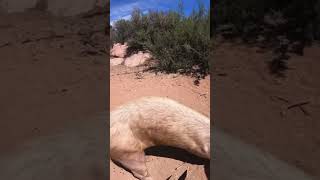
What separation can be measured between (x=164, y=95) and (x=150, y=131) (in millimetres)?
2813

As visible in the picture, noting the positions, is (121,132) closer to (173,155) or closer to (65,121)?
(173,155)

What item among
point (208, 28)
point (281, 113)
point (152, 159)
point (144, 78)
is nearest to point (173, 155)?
point (152, 159)

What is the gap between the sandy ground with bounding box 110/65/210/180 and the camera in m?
2.80

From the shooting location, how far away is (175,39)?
22.0 ft

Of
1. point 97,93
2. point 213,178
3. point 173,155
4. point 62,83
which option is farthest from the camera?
point 62,83

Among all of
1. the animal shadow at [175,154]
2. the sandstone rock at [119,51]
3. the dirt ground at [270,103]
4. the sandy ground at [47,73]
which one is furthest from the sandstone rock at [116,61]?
the animal shadow at [175,154]

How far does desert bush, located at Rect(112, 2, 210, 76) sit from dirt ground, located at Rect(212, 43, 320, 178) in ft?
1.06

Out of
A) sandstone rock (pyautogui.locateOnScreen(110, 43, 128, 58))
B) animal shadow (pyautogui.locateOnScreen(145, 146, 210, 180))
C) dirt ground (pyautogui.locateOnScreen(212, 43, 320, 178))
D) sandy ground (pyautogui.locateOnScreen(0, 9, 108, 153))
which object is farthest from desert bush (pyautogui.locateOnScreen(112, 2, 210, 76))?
animal shadow (pyautogui.locateOnScreen(145, 146, 210, 180))

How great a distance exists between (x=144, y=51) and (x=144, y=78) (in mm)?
1257

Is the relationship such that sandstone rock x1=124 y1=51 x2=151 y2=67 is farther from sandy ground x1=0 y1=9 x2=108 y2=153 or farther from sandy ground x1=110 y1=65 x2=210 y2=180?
sandy ground x1=0 y1=9 x2=108 y2=153

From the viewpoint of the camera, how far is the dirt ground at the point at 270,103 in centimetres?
379

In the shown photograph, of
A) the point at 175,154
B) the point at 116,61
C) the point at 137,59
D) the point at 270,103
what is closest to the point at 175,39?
the point at 137,59

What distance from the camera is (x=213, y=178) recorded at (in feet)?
7.59

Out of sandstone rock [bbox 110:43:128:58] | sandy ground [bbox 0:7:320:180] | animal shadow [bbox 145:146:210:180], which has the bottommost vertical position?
animal shadow [bbox 145:146:210:180]
